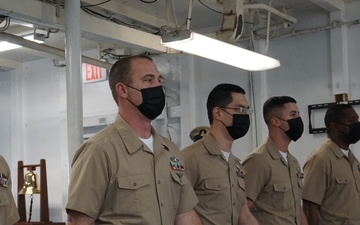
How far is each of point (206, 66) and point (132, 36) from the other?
76.6 inches

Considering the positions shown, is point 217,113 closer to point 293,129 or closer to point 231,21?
point 293,129

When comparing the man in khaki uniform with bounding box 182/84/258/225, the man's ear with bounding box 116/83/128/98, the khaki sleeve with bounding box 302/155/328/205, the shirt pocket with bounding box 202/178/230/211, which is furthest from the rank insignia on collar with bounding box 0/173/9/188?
the khaki sleeve with bounding box 302/155/328/205

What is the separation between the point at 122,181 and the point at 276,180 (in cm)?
166

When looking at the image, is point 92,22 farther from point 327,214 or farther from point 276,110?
point 327,214

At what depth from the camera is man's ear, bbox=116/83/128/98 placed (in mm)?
2812

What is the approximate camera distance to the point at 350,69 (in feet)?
20.6

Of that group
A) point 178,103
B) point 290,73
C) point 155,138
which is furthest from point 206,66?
point 155,138

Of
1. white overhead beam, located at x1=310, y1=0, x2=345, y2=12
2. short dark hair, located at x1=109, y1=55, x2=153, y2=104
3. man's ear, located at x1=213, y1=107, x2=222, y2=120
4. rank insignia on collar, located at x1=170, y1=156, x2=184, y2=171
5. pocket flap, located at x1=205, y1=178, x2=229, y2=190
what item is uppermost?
white overhead beam, located at x1=310, y1=0, x2=345, y2=12

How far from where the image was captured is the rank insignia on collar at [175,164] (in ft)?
9.34

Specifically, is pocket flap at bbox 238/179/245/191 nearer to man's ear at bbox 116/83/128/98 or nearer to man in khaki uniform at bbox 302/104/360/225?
man in khaki uniform at bbox 302/104/360/225

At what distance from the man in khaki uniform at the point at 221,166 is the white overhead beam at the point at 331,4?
256 cm

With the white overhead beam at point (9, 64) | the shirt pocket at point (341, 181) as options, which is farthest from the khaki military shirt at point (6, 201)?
the white overhead beam at point (9, 64)

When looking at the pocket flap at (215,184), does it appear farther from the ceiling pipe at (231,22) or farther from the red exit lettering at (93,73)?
the red exit lettering at (93,73)

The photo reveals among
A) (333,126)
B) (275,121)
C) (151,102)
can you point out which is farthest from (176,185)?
(333,126)
